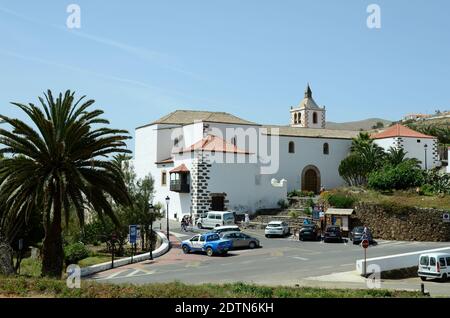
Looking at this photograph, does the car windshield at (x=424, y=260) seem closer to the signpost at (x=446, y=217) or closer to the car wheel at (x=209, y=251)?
the car wheel at (x=209, y=251)

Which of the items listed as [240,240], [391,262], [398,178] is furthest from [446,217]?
[240,240]

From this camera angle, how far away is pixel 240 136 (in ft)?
198

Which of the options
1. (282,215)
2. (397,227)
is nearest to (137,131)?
(282,215)

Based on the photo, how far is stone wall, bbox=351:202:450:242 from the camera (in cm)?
4059

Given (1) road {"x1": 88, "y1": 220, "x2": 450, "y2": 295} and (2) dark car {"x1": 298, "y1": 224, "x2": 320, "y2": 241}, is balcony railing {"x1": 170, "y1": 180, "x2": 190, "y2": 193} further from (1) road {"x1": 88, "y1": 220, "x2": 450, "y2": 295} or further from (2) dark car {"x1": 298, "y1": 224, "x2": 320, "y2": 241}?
(2) dark car {"x1": 298, "y1": 224, "x2": 320, "y2": 241}

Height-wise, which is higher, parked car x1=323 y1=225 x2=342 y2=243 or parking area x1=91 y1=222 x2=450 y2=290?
parked car x1=323 y1=225 x2=342 y2=243

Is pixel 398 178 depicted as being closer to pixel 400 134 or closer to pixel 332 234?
pixel 400 134

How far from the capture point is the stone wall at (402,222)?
40.6 m

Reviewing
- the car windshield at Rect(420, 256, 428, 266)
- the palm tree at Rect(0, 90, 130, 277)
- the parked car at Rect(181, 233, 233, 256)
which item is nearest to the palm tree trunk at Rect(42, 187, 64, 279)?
the palm tree at Rect(0, 90, 130, 277)

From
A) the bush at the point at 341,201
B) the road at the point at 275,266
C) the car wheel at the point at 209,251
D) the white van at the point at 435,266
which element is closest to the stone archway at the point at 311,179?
the bush at the point at 341,201

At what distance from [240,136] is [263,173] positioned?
5.58 meters
